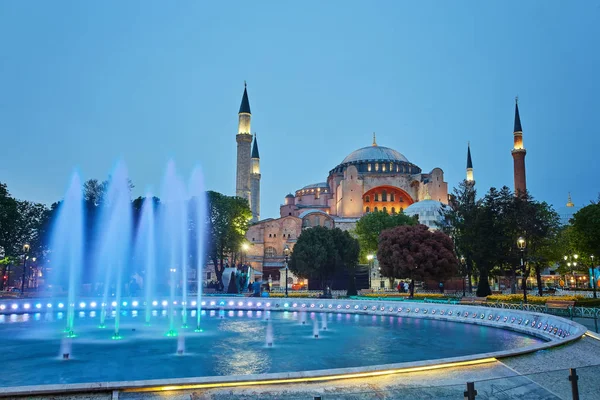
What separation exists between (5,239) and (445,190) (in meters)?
45.2

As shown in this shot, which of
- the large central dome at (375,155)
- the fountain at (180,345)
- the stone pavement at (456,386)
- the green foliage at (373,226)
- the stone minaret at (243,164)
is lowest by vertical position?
the fountain at (180,345)

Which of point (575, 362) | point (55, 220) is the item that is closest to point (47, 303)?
point (55, 220)

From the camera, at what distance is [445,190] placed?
59.7 m

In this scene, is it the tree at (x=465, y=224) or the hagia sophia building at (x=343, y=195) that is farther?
the hagia sophia building at (x=343, y=195)

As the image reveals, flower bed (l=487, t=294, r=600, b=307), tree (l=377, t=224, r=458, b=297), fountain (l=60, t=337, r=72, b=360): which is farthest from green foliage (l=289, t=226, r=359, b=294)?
fountain (l=60, t=337, r=72, b=360)

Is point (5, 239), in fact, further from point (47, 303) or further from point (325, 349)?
point (325, 349)

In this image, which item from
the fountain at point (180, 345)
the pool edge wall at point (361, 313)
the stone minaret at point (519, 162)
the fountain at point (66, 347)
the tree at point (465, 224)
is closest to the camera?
the pool edge wall at point (361, 313)

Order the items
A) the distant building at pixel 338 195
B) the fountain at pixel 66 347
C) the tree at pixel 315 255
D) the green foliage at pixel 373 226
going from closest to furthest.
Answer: the fountain at pixel 66 347, the tree at pixel 315 255, the green foliage at pixel 373 226, the distant building at pixel 338 195

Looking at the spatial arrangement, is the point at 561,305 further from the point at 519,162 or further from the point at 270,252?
the point at 270,252

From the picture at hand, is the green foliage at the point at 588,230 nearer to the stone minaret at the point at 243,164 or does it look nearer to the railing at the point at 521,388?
the railing at the point at 521,388

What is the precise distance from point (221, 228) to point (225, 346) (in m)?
24.2

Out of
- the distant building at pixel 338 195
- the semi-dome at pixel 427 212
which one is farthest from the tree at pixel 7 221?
the semi-dome at pixel 427 212

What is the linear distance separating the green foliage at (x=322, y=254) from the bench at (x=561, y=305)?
14.1 metres

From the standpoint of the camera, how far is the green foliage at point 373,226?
40781mm
